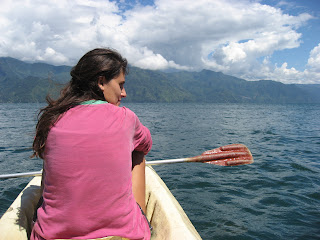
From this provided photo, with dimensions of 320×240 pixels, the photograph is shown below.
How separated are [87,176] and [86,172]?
Result: 0.03 m

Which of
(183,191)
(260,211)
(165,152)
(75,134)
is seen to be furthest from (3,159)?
(75,134)

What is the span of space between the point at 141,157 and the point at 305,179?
299 inches

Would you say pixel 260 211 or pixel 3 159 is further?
pixel 3 159

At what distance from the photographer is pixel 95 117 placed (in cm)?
176

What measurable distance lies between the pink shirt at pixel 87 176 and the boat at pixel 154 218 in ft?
2.76

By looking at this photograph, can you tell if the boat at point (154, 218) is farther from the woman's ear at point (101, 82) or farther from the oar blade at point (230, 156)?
the woman's ear at point (101, 82)

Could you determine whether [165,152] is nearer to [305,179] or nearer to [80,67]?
[305,179]

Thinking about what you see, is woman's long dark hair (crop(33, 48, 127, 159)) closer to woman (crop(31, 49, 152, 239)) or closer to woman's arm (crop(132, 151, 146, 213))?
woman (crop(31, 49, 152, 239))

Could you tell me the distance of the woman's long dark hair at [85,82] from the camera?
196 cm

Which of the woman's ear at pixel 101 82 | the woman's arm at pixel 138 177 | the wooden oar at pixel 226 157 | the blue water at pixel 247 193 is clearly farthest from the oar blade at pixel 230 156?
the woman's ear at pixel 101 82

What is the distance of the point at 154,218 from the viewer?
311cm

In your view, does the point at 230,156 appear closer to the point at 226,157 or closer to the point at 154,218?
the point at 226,157

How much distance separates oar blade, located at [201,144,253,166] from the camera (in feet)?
15.6

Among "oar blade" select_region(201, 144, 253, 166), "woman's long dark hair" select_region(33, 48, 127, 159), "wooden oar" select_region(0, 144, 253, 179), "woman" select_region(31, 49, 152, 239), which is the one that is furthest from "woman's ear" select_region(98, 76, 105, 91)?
"oar blade" select_region(201, 144, 253, 166)
